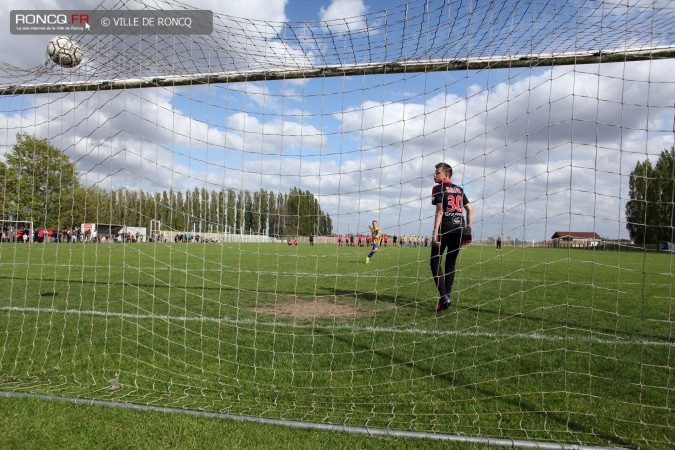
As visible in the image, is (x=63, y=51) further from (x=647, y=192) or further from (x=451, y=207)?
(x=647, y=192)

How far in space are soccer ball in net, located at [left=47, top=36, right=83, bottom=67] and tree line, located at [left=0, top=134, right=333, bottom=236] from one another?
3.06ft

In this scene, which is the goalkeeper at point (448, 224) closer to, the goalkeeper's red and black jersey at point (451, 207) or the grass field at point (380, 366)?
the goalkeeper's red and black jersey at point (451, 207)

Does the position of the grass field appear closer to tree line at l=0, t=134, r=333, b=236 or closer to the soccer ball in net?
tree line at l=0, t=134, r=333, b=236

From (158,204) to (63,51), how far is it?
1.98m

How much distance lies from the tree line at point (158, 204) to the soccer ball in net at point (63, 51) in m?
0.93

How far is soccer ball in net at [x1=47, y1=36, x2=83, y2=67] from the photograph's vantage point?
4617 mm

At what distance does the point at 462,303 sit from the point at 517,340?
8.22ft

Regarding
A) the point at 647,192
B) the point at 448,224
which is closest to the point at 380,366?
the point at 448,224

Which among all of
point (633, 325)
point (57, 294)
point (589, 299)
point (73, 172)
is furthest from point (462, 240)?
point (57, 294)

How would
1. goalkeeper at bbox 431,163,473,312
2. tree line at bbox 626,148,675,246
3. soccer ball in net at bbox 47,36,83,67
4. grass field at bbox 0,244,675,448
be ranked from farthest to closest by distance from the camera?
1. goalkeeper at bbox 431,163,473,312
2. soccer ball in net at bbox 47,36,83,67
3. tree line at bbox 626,148,675,246
4. grass field at bbox 0,244,675,448

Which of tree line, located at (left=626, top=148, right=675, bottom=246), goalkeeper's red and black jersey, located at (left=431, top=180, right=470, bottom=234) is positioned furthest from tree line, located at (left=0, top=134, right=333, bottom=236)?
tree line, located at (left=626, top=148, right=675, bottom=246)

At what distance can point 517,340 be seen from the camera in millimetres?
4633

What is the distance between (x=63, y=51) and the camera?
462 centimetres

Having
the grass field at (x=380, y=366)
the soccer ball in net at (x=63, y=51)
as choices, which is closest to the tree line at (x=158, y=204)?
the grass field at (x=380, y=366)
